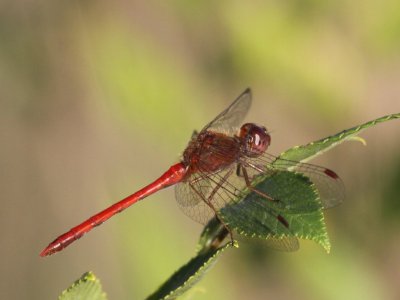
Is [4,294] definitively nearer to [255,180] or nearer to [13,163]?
[13,163]

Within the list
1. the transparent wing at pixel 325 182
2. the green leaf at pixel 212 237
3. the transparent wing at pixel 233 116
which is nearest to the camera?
the green leaf at pixel 212 237

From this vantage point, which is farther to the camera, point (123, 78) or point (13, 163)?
point (13, 163)

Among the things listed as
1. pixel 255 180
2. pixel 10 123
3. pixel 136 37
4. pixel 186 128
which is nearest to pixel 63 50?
pixel 136 37

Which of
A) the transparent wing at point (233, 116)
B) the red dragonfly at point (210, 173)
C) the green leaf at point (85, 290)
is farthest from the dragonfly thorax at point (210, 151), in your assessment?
the green leaf at point (85, 290)

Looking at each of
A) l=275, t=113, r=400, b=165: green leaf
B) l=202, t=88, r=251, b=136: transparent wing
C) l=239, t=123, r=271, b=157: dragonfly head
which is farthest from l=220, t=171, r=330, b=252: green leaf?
l=202, t=88, r=251, b=136: transparent wing

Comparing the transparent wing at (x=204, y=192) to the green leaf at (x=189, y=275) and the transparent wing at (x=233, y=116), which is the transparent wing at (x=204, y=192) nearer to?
the transparent wing at (x=233, y=116)

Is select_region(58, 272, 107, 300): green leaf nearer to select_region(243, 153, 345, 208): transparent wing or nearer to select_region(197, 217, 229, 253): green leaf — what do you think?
select_region(197, 217, 229, 253): green leaf
